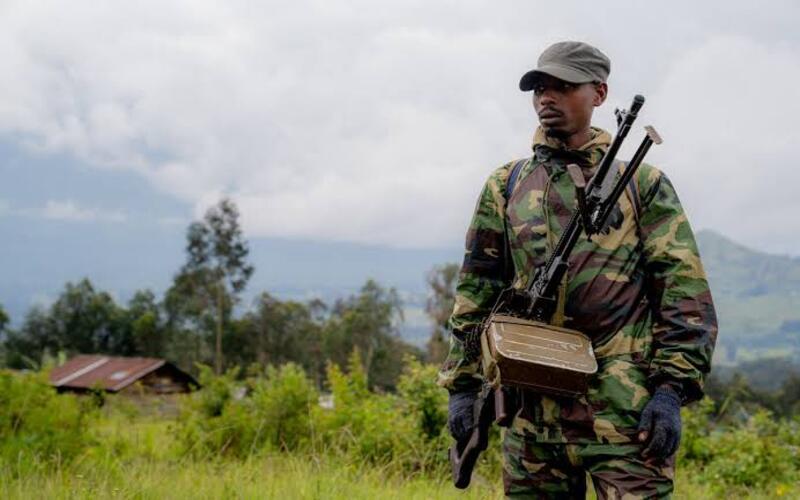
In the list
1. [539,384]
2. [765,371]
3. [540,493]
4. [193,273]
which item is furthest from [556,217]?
[765,371]

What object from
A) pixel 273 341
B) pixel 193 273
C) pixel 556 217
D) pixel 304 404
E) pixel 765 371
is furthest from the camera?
pixel 765 371

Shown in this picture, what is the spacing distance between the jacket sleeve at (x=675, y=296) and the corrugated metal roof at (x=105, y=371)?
30.4 m

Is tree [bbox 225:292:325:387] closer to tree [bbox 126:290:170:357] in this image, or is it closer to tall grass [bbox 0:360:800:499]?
tree [bbox 126:290:170:357]

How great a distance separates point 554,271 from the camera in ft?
8.59

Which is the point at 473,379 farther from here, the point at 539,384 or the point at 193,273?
the point at 193,273

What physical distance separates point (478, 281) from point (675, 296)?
2.45 ft

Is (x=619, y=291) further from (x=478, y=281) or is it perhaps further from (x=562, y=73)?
(x=562, y=73)

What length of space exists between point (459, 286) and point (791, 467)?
482 centimetres

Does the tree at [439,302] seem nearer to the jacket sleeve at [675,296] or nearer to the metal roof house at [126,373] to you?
the metal roof house at [126,373]

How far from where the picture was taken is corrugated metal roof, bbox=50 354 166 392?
106ft

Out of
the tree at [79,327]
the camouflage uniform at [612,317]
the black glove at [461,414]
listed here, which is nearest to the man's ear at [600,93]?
the camouflage uniform at [612,317]

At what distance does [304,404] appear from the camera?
7289mm

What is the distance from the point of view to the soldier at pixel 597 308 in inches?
100

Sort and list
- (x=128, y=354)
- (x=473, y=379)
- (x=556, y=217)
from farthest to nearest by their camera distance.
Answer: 1. (x=128, y=354)
2. (x=473, y=379)
3. (x=556, y=217)
